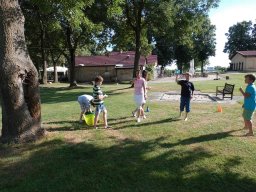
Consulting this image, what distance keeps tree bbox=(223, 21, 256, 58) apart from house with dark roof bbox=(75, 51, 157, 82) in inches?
2219

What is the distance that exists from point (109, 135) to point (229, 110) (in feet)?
21.8

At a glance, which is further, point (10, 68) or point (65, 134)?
point (65, 134)

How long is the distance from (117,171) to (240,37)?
340ft

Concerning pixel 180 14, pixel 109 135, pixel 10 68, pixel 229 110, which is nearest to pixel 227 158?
pixel 109 135

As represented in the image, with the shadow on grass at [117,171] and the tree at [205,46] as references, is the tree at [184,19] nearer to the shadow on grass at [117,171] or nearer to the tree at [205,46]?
the shadow on grass at [117,171]

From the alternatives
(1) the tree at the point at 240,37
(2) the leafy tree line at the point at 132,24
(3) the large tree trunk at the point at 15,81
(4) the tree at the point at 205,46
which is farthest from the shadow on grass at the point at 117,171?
(1) the tree at the point at 240,37

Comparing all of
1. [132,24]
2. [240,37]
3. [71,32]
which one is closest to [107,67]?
[71,32]

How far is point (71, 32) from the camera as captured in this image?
113ft

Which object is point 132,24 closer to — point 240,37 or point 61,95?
point 61,95

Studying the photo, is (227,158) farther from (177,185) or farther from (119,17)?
(119,17)

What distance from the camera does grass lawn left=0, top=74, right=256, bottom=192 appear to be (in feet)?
19.5

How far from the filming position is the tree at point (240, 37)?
101 meters

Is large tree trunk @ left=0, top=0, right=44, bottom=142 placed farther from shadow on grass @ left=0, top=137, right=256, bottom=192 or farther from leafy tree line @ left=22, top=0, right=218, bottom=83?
leafy tree line @ left=22, top=0, right=218, bottom=83

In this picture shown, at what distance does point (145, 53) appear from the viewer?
33188mm
